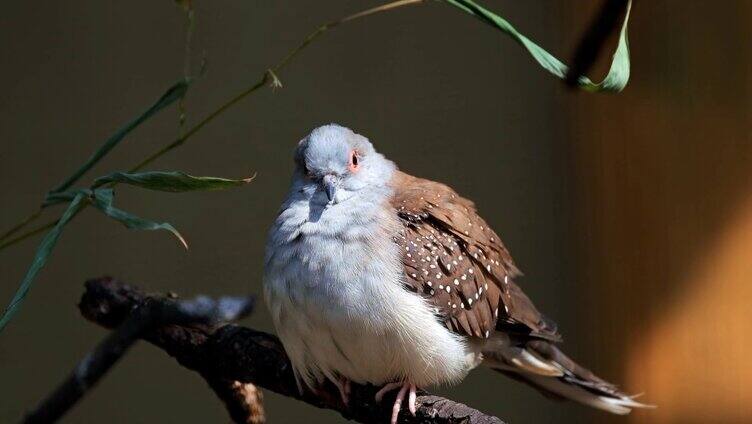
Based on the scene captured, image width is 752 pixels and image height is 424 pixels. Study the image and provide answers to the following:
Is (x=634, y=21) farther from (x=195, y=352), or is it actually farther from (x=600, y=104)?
(x=195, y=352)

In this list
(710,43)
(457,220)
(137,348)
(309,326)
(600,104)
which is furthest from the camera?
(137,348)

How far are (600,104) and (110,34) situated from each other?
6.37 ft

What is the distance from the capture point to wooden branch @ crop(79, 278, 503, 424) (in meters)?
2.34

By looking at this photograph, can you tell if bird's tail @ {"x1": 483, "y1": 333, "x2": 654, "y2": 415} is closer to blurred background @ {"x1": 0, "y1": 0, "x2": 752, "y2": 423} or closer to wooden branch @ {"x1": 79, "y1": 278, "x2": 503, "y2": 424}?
wooden branch @ {"x1": 79, "y1": 278, "x2": 503, "y2": 424}

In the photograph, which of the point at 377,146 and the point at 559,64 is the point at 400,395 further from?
the point at 377,146

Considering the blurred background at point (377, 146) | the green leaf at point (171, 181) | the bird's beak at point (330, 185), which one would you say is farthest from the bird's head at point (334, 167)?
the blurred background at point (377, 146)

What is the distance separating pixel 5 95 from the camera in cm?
377

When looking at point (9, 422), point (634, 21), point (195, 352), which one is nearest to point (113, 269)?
point (9, 422)

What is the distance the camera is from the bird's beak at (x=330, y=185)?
2.29m

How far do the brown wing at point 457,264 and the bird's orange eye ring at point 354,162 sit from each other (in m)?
0.12

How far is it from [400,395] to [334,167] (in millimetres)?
570

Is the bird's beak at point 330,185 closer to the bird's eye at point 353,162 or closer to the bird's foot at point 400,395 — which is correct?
the bird's eye at point 353,162

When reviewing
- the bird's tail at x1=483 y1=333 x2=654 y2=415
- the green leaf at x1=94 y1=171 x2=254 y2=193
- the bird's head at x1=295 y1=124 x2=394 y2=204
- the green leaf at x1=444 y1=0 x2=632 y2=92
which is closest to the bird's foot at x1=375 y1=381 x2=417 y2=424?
the bird's tail at x1=483 y1=333 x2=654 y2=415

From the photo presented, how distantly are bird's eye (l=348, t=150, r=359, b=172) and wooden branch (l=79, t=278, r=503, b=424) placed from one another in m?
0.49
